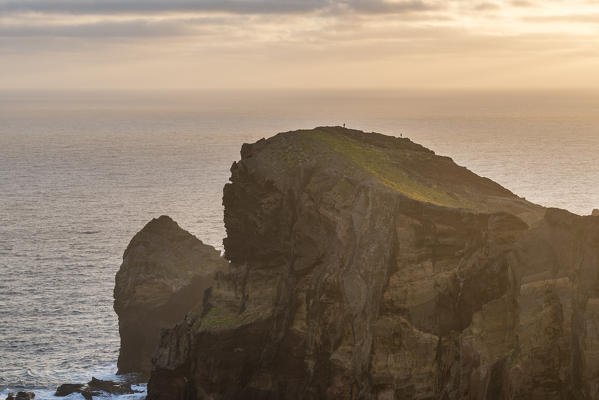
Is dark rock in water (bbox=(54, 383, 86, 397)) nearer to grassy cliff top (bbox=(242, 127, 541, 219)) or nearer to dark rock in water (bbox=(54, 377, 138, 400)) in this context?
dark rock in water (bbox=(54, 377, 138, 400))

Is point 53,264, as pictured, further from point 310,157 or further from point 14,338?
point 310,157

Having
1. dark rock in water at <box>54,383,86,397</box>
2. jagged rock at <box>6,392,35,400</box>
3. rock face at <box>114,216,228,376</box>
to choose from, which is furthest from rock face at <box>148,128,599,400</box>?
rock face at <box>114,216,228,376</box>

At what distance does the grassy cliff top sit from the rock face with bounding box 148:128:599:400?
0.24 metres

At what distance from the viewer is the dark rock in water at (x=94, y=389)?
81.8 m

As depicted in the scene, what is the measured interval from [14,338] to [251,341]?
125ft

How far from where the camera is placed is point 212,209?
165 m

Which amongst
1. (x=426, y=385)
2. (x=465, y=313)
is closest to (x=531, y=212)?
(x=465, y=313)

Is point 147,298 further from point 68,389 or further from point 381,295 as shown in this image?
point 381,295

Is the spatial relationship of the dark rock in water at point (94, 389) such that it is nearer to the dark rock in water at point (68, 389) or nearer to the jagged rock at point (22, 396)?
the dark rock in water at point (68, 389)

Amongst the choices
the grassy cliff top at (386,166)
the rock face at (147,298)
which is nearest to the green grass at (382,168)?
the grassy cliff top at (386,166)

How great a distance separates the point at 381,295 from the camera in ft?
197

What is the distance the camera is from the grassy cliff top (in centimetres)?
6725

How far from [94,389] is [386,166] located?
1288 inches

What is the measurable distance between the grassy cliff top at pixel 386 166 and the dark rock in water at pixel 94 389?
2453 cm
